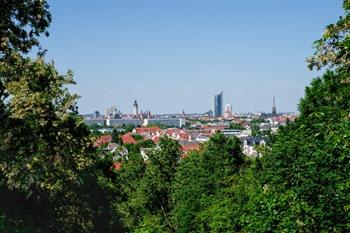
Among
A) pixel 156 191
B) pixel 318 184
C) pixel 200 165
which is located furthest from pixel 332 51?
pixel 156 191

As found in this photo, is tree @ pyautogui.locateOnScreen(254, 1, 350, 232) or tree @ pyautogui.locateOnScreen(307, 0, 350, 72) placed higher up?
tree @ pyautogui.locateOnScreen(307, 0, 350, 72)

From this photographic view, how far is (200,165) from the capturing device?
39938mm

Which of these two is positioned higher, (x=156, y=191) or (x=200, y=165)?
(x=200, y=165)

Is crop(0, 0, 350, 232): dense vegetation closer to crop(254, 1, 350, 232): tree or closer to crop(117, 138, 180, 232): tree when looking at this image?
crop(254, 1, 350, 232): tree

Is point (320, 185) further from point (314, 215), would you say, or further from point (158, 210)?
point (158, 210)

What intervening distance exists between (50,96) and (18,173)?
360 cm

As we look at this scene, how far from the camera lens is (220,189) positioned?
36.6 m

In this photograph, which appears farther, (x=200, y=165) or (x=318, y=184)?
(x=200, y=165)

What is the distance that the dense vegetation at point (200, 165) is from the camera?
37.9 feet

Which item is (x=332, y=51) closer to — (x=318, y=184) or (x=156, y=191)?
(x=318, y=184)

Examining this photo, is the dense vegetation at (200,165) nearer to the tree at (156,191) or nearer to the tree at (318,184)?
the tree at (318,184)

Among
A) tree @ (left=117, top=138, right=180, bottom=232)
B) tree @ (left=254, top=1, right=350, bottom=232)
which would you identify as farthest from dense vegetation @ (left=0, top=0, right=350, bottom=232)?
tree @ (left=117, top=138, right=180, bottom=232)

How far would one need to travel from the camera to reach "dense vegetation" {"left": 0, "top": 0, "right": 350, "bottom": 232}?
37.9 feet

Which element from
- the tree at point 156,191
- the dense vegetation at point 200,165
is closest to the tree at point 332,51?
the dense vegetation at point 200,165
